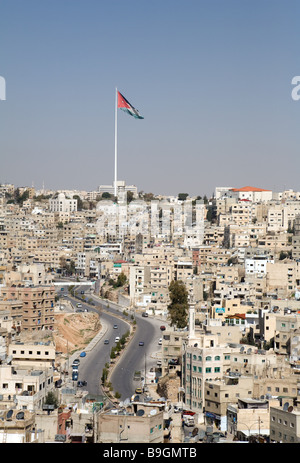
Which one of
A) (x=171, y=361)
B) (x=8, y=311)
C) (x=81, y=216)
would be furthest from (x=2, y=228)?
(x=171, y=361)

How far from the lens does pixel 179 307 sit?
1362 centimetres

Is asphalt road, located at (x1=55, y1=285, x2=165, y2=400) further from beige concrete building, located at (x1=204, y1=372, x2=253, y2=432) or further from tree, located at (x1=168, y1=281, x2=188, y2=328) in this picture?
beige concrete building, located at (x1=204, y1=372, x2=253, y2=432)

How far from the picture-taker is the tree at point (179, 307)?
1320 centimetres

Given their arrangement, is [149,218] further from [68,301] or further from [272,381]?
[272,381]

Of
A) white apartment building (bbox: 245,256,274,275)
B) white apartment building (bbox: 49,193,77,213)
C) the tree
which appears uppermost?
white apartment building (bbox: 49,193,77,213)

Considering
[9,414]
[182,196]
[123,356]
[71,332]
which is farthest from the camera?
[182,196]

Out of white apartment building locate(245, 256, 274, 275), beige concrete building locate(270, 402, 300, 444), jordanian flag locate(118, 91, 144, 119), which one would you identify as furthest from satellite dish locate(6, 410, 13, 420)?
jordanian flag locate(118, 91, 144, 119)

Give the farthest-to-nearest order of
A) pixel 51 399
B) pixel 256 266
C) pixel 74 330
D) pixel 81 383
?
pixel 256 266, pixel 74 330, pixel 81 383, pixel 51 399

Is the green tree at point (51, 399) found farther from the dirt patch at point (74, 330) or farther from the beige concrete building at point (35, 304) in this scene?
the beige concrete building at point (35, 304)

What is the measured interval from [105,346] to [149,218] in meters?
13.5

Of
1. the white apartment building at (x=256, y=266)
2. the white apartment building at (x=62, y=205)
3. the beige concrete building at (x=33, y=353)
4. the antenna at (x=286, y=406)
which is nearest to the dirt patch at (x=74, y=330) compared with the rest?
the beige concrete building at (x=33, y=353)

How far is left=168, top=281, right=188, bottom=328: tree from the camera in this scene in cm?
1320

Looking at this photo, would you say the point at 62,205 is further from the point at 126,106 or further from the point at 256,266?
the point at 256,266

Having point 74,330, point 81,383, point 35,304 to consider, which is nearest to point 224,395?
point 81,383
